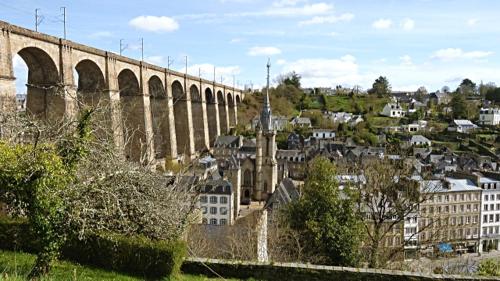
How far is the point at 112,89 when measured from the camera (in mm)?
26328

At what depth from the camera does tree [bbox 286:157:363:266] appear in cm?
1452

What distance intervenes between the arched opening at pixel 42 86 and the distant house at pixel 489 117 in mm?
68912

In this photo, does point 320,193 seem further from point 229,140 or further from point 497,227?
point 229,140

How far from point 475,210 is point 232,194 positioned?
18.9 meters

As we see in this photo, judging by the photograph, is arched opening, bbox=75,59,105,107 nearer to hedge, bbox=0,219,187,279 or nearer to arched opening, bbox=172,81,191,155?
arched opening, bbox=172,81,191,155

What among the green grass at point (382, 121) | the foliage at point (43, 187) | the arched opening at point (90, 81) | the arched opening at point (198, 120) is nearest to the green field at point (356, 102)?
the green grass at point (382, 121)

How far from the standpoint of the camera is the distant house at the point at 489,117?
7094 cm

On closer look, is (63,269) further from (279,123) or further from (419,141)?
(279,123)

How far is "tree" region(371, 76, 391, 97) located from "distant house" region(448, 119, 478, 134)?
87.2 ft

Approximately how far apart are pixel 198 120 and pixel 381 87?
5976 centimetres

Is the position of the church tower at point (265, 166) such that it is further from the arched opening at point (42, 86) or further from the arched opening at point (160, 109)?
the arched opening at point (42, 86)

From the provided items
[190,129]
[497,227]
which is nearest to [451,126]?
[497,227]

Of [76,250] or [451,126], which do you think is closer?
[76,250]

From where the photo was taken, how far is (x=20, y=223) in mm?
8398
